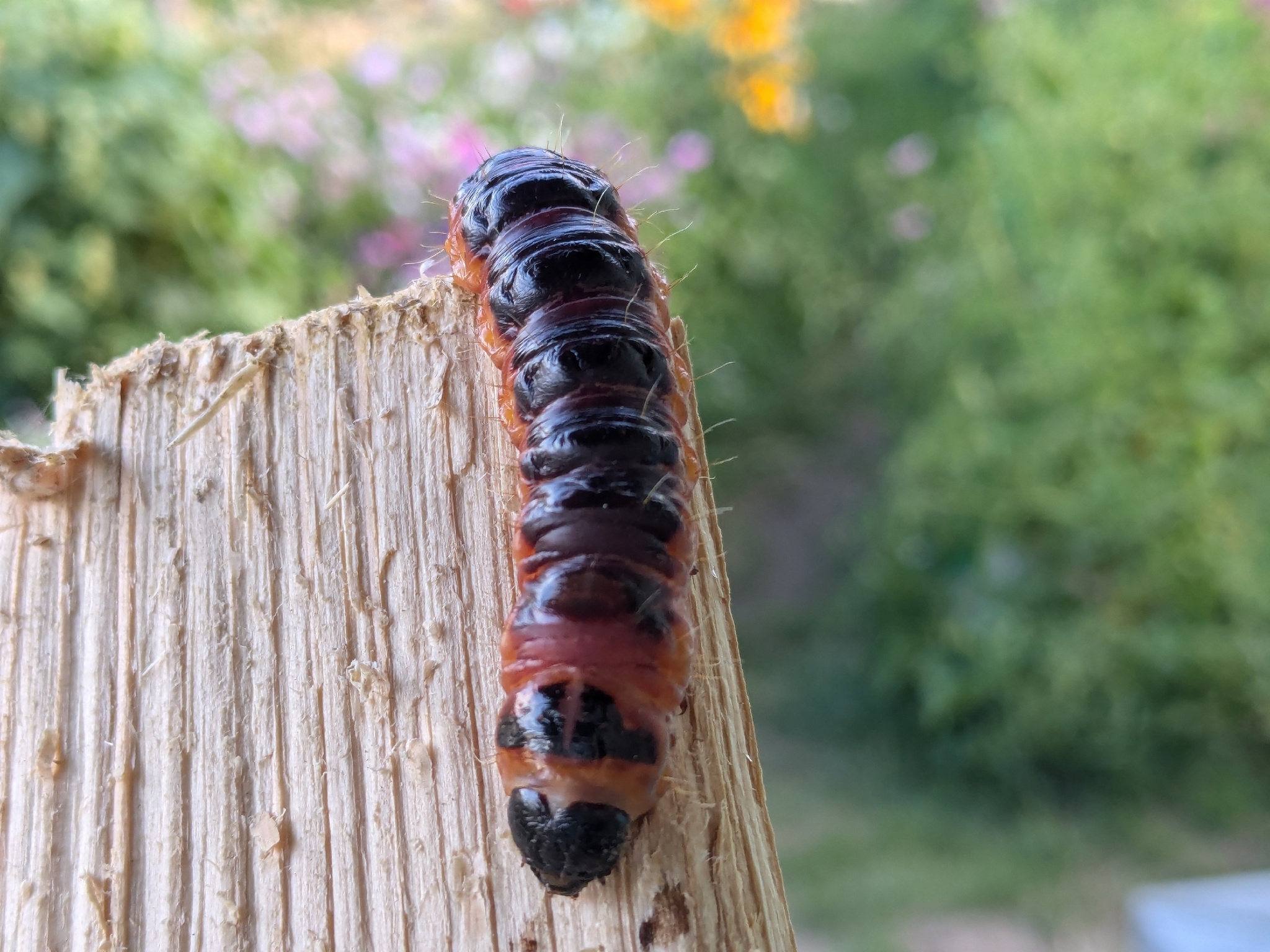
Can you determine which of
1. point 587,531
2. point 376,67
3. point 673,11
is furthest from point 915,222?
point 587,531

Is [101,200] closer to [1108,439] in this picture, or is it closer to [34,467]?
[34,467]

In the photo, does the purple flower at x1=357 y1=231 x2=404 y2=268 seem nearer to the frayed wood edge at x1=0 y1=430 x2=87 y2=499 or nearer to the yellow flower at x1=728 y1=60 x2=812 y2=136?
the yellow flower at x1=728 y1=60 x2=812 y2=136

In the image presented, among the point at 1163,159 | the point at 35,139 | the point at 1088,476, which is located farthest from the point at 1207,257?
the point at 35,139

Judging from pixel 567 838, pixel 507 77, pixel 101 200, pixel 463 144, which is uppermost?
pixel 507 77

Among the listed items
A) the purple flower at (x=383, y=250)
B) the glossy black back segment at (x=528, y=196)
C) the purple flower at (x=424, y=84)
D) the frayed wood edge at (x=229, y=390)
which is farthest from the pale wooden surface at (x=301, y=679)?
the purple flower at (x=424, y=84)

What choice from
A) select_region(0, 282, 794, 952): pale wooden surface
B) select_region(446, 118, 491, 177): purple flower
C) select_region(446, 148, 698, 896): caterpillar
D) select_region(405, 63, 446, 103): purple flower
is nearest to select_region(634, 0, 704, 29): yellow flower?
select_region(405, 63, 446, 103): purple flower

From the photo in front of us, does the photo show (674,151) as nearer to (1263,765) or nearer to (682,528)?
(682,528)
